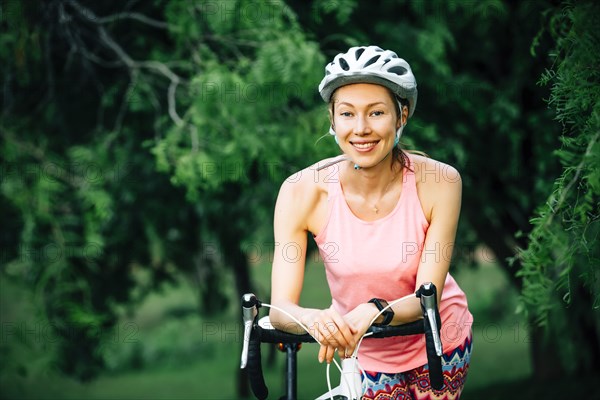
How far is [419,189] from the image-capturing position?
2.87m

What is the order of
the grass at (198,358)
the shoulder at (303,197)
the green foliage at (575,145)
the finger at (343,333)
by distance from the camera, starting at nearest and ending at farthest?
1. the finger at (343,333)
2. the green foliage at (575,145)
3. the shoulder at (303,197)
4. the grass at (198,358)

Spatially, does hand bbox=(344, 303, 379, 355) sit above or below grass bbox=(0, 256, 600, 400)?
above

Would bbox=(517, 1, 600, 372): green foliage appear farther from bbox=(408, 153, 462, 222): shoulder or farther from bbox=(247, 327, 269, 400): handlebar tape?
bbox=(247, 327, 269, 400): handlebar tape

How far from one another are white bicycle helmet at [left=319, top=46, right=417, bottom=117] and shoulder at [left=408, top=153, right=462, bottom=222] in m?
0.29

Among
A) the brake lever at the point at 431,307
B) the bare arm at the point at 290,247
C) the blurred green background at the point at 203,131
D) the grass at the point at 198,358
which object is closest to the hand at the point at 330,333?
the bare arm at the point at 290,247

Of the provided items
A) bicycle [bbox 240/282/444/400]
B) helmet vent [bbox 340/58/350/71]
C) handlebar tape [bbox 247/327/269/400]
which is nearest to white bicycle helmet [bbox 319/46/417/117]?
helmet vent [bbox 340/58/350/71]

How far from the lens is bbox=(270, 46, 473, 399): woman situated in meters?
2.82

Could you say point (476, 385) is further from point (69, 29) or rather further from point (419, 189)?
point (419, 189)

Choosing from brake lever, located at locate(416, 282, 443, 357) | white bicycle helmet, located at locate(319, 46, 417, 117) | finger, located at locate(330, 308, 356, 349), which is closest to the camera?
brake lever, located at locate(416, 282, 443, 357)

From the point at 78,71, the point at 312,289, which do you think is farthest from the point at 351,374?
the point at 312,289

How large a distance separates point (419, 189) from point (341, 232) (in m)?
0.32

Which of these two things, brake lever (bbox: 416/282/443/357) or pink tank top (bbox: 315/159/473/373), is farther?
pink tank top (bbox: 315/159/473/373)

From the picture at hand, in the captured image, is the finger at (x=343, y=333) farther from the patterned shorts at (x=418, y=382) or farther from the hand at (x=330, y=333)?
the patterned shorts at (x=418, y=382)

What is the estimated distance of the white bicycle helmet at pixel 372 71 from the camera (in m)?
2.79
